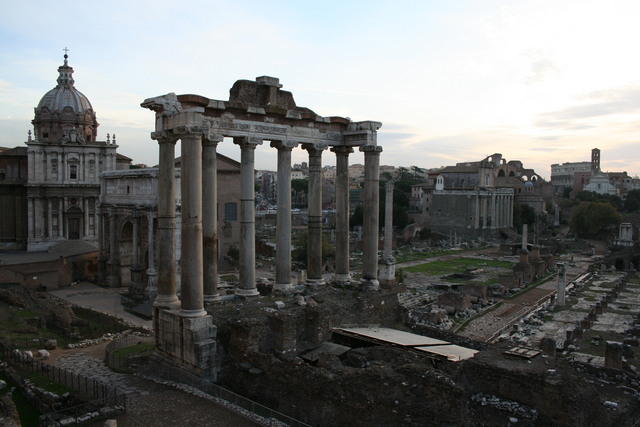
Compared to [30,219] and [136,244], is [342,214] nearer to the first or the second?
[136,244]

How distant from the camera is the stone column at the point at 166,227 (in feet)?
44.7

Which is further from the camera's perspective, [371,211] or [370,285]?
[371,211]

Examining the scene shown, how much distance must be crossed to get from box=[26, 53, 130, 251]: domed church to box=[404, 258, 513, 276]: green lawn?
1065 inches

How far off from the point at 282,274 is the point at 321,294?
1358 mm

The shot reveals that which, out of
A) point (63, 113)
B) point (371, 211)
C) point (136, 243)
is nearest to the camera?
point (371, 211)

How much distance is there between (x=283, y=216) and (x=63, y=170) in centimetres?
2808

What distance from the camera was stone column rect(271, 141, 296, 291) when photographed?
633 inches

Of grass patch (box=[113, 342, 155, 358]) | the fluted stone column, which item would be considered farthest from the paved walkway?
grass patch (box=[113, 342, 155, 358])

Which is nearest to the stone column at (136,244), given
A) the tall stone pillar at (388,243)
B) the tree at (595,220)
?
the tall stone pillar at (388,243)

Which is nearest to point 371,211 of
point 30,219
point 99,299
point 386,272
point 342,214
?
point 342,214

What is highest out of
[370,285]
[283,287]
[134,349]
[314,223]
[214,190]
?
[214,190]

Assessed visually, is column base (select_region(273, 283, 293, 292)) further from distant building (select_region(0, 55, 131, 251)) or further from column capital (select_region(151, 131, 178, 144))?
distant building (select_region(0, 55, 131, 251))

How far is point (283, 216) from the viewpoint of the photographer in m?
16.2

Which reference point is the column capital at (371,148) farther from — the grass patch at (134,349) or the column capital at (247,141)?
the grass patch at (134,349)
